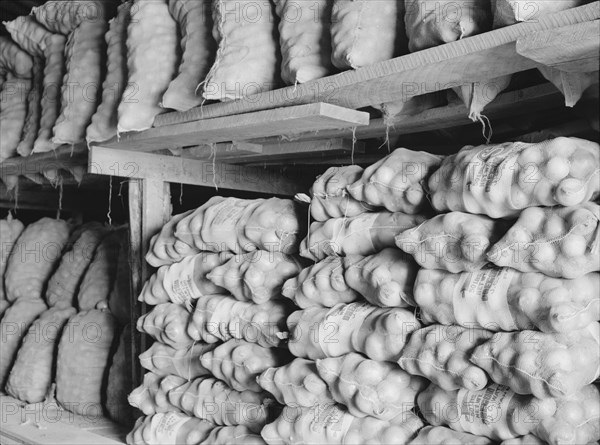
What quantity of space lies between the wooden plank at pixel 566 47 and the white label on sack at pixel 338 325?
809 mm

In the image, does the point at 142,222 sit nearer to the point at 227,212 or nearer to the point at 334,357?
the point at 227,212

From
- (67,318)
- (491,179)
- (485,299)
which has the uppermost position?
(491,179)

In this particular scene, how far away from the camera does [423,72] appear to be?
156cm

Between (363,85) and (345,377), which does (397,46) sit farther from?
(345,377)

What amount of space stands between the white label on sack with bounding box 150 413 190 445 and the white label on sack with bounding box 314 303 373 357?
74 cm

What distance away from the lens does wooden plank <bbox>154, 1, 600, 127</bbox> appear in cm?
132

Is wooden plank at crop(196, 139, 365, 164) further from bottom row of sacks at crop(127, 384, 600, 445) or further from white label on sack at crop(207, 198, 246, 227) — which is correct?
bottom row of sacks at crop(127, 384, 600, 445)

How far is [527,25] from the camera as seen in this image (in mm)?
1303

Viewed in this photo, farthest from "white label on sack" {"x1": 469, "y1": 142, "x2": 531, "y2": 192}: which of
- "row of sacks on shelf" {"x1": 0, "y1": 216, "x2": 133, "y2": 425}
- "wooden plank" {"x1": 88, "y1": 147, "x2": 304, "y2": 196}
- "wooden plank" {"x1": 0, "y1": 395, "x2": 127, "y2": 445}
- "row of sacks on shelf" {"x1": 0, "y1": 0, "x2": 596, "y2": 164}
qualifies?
"row of sacks on shelf" {"x1": 0, "y1": 216, "x2": 133, "y2": 425}

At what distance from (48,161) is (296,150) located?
1.31 metres

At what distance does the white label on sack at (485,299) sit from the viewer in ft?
4.90

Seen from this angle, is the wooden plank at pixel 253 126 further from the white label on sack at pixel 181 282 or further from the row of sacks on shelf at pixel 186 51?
the white label on sack at pixel 181 282

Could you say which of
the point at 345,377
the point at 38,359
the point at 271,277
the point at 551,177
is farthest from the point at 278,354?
the point at 38,359

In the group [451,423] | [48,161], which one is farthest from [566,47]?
[48,161]
